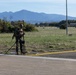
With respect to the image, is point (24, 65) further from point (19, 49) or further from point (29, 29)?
point (29, 29)

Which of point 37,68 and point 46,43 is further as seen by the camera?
point 46,43

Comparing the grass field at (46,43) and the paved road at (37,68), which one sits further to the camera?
the grass field at (46,43)

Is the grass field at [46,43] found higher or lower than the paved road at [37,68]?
lower

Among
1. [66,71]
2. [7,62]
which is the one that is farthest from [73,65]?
[7,62]

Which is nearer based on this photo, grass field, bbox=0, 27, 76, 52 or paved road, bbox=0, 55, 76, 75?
paved road, bbox=0, 55, 76, 75

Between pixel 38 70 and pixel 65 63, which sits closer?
pixel 38 70

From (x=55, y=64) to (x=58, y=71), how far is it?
210 cm

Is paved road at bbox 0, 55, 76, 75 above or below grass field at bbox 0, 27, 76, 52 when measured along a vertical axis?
above

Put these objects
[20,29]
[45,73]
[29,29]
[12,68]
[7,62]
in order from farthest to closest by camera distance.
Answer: [29,29], [20,29], [7,62], [12,68], [45,73]

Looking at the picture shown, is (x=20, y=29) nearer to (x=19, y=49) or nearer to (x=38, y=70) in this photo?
(x=19, y=49)

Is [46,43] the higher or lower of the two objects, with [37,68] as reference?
lower

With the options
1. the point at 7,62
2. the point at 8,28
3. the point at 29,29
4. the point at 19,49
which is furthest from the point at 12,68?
the point at 29,29

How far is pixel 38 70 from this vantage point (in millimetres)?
13617

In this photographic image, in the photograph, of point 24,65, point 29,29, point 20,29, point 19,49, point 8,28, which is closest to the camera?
point 24,65
